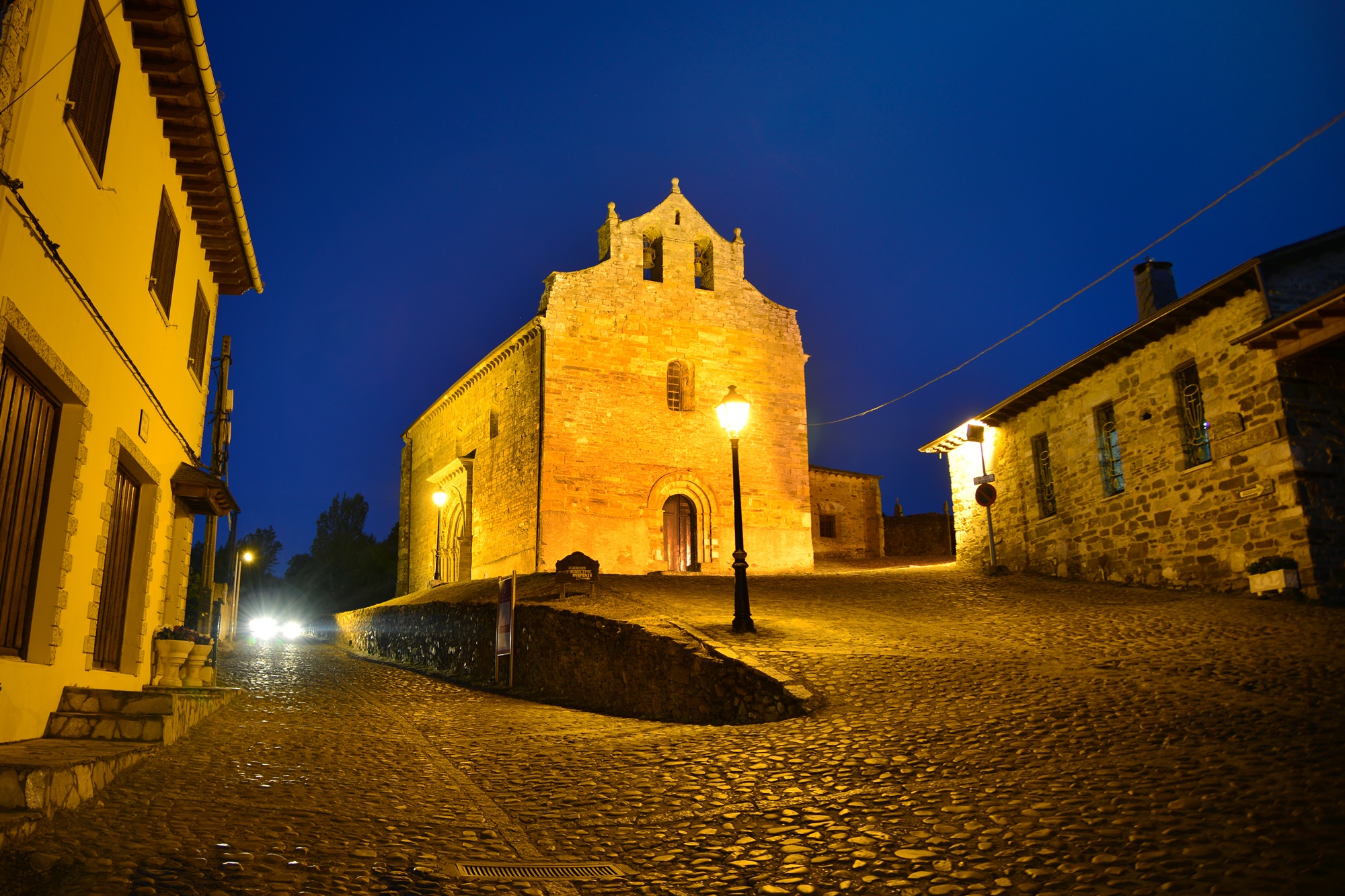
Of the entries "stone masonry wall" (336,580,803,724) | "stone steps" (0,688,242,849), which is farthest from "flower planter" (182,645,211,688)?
"stone masonry wall" (336,580,803,724)

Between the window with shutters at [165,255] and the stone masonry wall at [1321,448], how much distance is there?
567 inches

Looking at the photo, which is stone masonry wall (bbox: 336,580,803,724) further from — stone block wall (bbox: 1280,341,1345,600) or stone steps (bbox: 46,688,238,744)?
stone block wall (bbox: 1280,341,1345,600)

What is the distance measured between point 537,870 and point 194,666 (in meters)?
7.53

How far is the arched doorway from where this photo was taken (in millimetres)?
24125

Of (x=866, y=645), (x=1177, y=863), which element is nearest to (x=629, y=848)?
(x=1177, y=863)

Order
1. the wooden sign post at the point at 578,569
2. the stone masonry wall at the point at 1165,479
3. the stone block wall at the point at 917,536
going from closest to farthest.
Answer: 1. the stone masonry wall at the point at 1165,479
2. the wooden sign post at the point at 578,569
3. the stone block wall at the point at 917,536

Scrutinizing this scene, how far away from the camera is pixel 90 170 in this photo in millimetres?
6770

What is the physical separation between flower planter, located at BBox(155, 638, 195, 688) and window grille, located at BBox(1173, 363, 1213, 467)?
14715mm

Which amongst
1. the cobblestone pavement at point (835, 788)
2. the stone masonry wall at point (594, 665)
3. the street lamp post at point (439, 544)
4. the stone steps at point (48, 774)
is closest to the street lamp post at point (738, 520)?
the stone masonry wall at point (594, 665)

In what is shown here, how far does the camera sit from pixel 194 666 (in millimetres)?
10375

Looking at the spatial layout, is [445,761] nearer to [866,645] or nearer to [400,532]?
[866,645]

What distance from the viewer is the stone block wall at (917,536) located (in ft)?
117

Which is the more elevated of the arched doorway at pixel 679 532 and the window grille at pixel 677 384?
the window grille at pixel 677 384

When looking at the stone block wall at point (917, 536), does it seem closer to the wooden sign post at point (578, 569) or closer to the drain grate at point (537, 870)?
the wooden sign post at point (578, 569)
